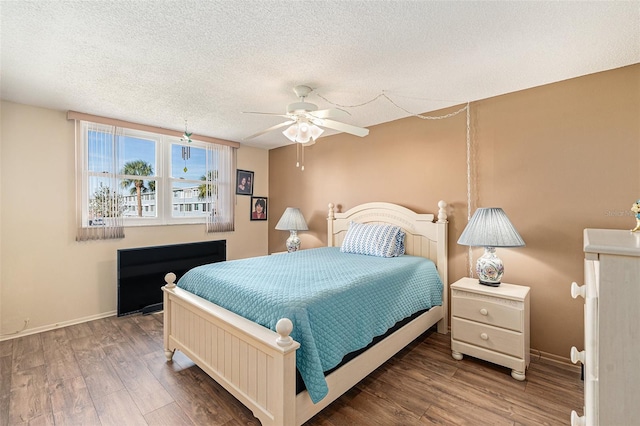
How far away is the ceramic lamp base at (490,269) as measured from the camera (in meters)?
2.37

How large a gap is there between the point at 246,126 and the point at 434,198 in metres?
2.44

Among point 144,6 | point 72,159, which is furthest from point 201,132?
point 144,6

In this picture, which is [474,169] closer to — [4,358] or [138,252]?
[138,252]

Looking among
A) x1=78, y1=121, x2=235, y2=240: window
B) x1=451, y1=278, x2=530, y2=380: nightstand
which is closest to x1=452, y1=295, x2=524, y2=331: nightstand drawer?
x1=451, y1=278, x2=530, y2=380: nightstand

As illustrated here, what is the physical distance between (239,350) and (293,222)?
254cm

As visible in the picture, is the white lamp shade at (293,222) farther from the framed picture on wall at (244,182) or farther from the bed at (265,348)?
the bed at (265,348)

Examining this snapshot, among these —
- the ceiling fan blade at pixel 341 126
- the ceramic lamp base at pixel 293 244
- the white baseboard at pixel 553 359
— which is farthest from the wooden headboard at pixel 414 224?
the ceiling fan blade at pixel 341 126

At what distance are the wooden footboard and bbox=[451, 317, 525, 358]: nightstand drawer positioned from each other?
5.27 feet

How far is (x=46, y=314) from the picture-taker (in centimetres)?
302

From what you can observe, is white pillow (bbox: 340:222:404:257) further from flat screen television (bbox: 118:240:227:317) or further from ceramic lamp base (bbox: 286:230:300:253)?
flat screen television (bbox: 118:240:227:317)

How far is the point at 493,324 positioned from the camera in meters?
2.24

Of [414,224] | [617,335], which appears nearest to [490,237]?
[414,224]

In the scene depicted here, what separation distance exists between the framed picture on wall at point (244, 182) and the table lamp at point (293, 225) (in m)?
0.95

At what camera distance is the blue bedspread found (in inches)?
61.7
